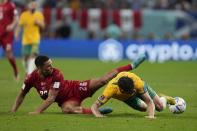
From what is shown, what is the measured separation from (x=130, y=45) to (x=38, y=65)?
19.4m

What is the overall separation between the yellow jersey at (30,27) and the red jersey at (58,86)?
10758mm

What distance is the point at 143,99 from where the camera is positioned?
50.9ft

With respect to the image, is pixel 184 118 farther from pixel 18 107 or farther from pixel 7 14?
pixel 7 14

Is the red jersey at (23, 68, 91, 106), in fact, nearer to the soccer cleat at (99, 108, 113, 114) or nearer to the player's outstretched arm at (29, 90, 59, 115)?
the player's outstretched arm at (29, 90, 59, 115)

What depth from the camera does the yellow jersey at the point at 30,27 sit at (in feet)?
88.6

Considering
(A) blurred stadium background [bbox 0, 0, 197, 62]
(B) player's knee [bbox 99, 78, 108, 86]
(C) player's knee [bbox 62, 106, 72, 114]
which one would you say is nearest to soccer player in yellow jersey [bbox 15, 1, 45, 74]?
(A) blurred stadium background [bbox 0, 0, 197, 62]

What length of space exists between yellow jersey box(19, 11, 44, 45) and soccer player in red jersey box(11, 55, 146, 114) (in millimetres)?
10606

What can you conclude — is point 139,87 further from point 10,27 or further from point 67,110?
point 10,27

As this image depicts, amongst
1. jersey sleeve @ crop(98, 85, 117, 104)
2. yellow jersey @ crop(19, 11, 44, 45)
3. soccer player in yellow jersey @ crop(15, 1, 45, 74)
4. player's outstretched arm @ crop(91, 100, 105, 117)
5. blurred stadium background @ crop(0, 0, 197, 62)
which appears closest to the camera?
jersey sleeve @ crop(98, 85, 117, 104)

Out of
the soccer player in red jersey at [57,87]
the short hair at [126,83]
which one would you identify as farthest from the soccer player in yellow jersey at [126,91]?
the soccer player in red jersey at [57,87]

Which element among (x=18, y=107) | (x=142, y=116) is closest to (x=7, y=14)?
(x=18, y=107)

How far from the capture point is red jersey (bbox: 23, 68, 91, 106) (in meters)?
16.0

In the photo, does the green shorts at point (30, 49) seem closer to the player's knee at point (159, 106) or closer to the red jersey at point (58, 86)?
the red jersey at point (58, 86)

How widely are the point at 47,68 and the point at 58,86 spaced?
464 millimetres
